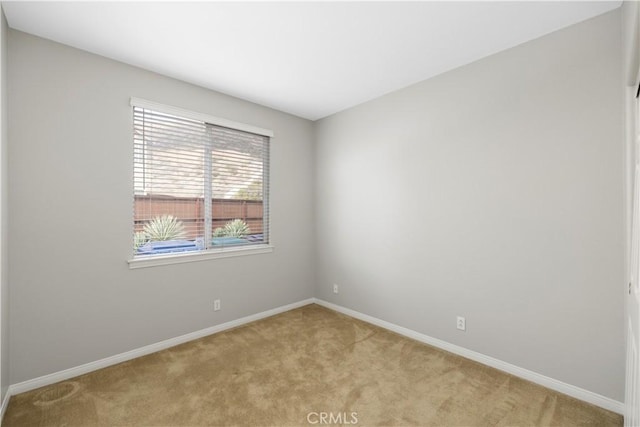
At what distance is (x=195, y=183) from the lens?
9.85ft

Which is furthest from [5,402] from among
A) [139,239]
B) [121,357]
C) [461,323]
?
[461,323]

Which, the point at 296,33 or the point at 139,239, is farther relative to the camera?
the point at 139,239

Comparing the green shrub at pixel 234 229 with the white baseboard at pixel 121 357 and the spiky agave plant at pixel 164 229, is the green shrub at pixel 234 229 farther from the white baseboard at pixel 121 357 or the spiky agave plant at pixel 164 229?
the white baseboard at pixel 121 357

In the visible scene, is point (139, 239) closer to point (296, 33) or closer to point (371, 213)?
point (296, 33)

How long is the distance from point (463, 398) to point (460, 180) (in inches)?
66.6

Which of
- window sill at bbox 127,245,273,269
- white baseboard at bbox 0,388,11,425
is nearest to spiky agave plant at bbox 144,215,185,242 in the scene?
window sill at bbox 127,245,273,269

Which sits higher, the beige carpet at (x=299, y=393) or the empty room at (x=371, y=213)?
the empty room at (x=371, y=213)

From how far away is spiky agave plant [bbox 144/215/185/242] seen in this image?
107 inches

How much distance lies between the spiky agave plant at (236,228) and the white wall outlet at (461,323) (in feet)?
7.80

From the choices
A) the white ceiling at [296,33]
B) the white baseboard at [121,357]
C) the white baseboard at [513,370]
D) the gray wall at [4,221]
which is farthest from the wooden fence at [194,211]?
the white baseboard at [513,370]

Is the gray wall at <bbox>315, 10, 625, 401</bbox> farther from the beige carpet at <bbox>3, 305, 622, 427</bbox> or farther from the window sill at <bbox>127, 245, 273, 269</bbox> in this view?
the window sill at <bbox>127, 245, 273, 269</bbox>

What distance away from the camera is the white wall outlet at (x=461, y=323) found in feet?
8.56

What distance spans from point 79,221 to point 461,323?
10.8 ft

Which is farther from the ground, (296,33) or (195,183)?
(296,33)
